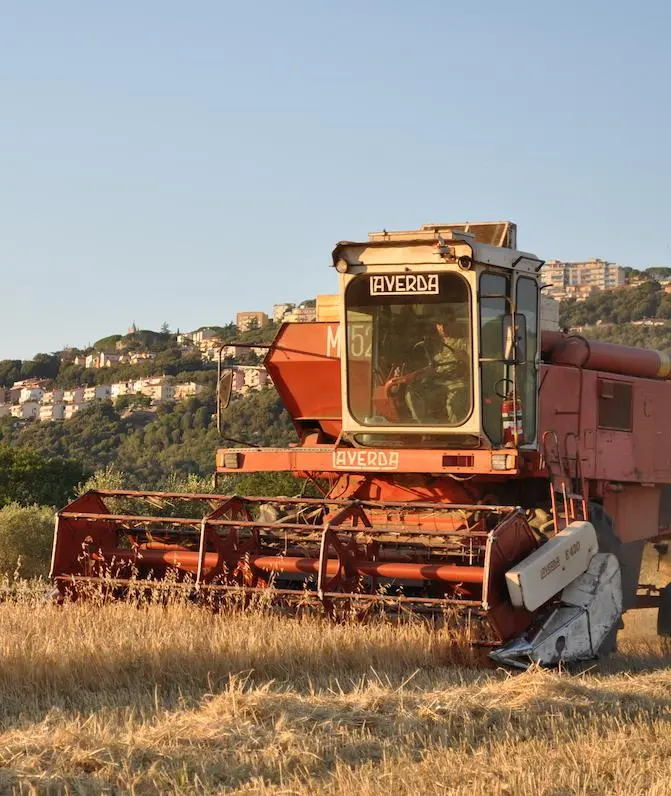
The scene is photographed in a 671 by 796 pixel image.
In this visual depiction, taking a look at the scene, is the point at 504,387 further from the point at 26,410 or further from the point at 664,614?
the point at 26,410

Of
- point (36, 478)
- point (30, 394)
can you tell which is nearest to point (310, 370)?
point (36, 478)

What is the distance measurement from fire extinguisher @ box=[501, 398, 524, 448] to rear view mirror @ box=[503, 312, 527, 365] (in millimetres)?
326

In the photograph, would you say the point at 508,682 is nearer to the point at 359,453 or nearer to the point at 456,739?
the point at 456,739

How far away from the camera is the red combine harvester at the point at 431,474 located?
854 centimetres

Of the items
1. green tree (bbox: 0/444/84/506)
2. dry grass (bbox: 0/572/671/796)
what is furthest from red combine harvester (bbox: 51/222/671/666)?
green tree (bbox: 0/444/84/506)

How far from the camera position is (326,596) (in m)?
8.51

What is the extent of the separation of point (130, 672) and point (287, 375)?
12.8 feet

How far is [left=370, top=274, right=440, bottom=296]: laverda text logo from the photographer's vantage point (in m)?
9.58

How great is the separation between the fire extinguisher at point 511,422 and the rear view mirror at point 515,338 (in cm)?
33

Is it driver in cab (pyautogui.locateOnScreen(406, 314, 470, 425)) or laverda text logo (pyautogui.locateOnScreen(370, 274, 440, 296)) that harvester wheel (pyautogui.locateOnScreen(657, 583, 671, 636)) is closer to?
driver in cab (pyautogui.locateOnScreen(406, 314, 470, 425))

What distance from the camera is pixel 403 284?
9664 mm

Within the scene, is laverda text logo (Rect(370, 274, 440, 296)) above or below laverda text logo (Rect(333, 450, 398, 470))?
above

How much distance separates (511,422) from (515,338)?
0.62 meters

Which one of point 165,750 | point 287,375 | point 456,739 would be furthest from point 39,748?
point 287,375
